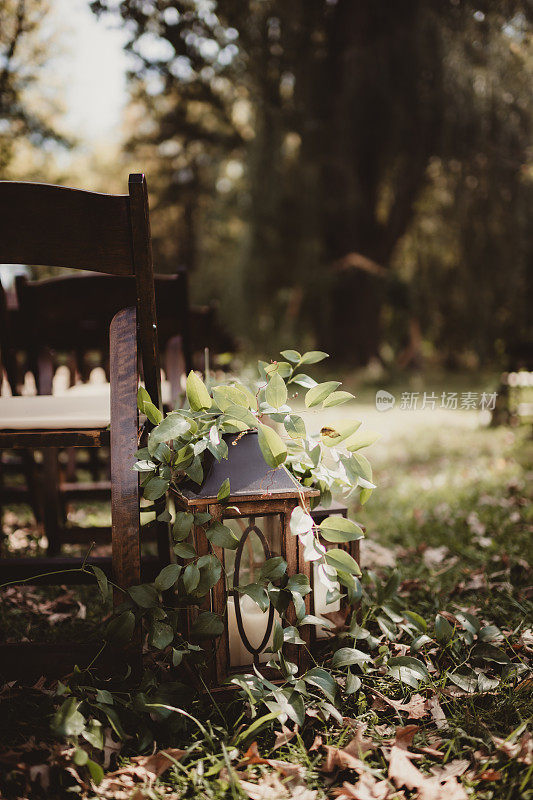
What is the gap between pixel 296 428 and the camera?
46.7 inches

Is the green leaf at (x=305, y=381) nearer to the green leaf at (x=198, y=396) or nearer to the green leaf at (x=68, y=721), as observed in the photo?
the green leaf at (x=198, y=396)

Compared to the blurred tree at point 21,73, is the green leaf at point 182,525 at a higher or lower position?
lower

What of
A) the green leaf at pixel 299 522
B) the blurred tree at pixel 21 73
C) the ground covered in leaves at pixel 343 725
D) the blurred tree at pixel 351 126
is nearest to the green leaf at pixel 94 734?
the ground covered in leaves at pixel 343 725

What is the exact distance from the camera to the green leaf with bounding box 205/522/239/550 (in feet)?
3.55

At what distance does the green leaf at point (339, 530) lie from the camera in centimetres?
111

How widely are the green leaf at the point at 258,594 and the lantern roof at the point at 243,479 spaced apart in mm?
165

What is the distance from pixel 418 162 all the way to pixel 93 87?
3.51 m

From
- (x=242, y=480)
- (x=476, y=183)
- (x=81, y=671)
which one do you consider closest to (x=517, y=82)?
(x=476, y=183)

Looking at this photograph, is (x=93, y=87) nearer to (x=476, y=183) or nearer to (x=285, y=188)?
(x=285, y=188)

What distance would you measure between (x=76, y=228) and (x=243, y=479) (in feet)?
1.88

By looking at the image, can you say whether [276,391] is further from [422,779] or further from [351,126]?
[351,126]

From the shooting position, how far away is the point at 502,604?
1665 millimetres

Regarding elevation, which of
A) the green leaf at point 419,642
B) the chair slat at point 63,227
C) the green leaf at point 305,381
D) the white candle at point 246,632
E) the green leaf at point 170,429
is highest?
the chair slat at point 63,227

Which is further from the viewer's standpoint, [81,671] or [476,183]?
[476,183]
